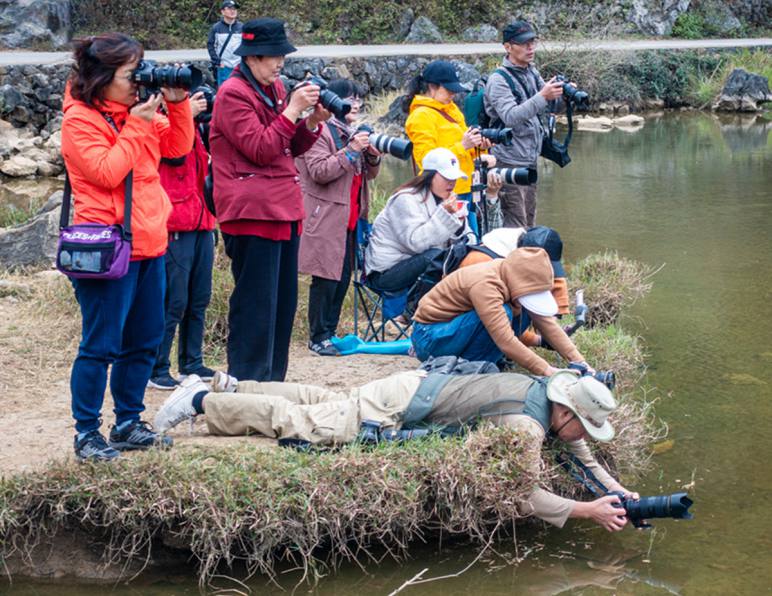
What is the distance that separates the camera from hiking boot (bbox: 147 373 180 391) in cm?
507

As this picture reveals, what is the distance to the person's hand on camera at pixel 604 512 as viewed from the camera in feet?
12.7

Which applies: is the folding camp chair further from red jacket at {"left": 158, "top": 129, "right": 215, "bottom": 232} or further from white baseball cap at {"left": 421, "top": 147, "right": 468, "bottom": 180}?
red jacket at {"left": 158, "top": 129, "right": 215, "bottom": 232}

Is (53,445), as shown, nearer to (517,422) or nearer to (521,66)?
(517,422)

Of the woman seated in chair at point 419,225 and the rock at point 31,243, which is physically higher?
the woman seated in chair at point 419,225

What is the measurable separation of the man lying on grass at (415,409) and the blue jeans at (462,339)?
0.44 meters

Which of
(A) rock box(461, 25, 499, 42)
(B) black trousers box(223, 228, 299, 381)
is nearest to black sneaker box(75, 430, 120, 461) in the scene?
(B) black trousers box(223, 228, 299, 381)

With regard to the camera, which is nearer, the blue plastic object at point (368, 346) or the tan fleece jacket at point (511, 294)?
the tan fleece jacket at point (511, 294)

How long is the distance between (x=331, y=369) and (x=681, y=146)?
9.58m

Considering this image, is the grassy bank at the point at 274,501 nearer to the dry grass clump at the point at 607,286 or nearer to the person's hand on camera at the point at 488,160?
the person's hand on camera at the point at 488,160

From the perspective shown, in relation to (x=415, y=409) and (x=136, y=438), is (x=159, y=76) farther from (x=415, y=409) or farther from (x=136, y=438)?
(x=415, y=409)

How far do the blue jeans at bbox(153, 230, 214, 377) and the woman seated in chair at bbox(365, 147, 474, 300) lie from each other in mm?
842

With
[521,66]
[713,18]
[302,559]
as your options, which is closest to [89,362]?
[302,559]

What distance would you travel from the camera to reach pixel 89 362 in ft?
12.8

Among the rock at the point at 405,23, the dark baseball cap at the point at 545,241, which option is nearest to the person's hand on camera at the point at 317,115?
the dark baseball cap at the point at 545,241
